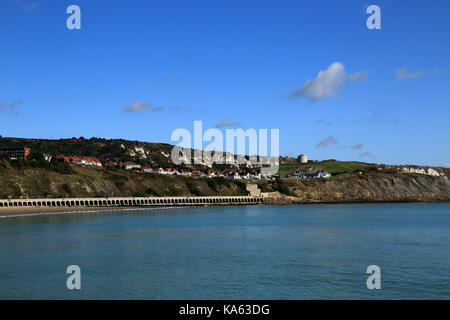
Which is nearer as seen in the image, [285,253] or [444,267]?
[444,267]

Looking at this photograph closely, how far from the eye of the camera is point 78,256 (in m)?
41.8

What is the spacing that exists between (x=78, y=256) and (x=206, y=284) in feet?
56.1

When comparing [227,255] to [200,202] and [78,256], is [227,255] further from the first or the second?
[200,202]

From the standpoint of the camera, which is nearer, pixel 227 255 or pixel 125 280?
pixel 125 280

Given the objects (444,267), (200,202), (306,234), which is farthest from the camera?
(200,202)

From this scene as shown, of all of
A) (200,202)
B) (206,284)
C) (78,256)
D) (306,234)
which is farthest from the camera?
(200,202)

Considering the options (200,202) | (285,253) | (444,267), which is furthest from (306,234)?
(200,202)
